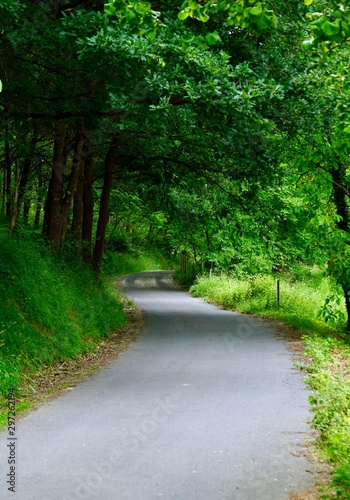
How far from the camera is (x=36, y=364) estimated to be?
842 cm

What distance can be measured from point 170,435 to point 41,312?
5120mm

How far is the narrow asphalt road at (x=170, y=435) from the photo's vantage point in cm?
433

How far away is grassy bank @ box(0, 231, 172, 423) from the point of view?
8.05 meters

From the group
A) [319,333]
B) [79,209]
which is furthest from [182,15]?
[79,209]

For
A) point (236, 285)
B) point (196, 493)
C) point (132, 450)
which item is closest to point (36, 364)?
point (132, 450)

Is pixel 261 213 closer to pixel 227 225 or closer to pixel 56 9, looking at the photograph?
pixel 227 225

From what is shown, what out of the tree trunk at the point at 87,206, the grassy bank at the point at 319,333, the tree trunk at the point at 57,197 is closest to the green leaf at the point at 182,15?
the grassy bank at the point at 319,333

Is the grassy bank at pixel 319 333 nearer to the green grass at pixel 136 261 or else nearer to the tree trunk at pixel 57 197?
the tree trunk at pixel 57 197

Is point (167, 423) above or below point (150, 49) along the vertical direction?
below

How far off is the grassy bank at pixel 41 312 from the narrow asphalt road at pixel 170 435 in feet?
3.25

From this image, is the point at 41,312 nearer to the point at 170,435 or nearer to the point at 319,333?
the point at 170,435

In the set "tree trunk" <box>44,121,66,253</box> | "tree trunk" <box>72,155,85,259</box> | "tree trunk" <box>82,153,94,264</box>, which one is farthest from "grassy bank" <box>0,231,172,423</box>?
"tree trunk" <box>82,153,94,264</box>

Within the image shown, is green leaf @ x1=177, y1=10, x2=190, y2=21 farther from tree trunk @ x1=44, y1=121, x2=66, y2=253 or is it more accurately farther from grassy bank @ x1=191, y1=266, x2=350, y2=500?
tree trunk @ x1=44, y1=121, x2=66, y2=253

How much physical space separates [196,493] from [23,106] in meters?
9.29
